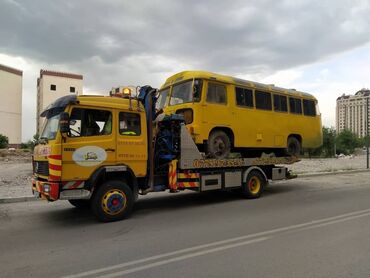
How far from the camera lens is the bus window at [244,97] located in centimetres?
1186

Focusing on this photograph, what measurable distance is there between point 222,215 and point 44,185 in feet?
13.8

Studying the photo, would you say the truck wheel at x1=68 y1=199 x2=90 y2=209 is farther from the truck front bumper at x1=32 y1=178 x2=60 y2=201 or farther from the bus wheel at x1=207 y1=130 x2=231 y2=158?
the bus wheel at x1=207 y1=130 x2=231 y2=158

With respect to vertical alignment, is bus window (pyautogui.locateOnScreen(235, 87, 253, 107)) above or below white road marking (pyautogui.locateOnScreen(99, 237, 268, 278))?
above

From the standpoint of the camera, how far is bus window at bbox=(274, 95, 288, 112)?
13.2 m

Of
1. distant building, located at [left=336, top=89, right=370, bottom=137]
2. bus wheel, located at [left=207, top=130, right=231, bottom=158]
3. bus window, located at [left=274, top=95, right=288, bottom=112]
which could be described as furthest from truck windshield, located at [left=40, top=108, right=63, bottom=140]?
distant building, located at [left=336, top=89, right=370, bottom=137]

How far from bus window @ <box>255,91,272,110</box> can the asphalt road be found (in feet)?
11.1

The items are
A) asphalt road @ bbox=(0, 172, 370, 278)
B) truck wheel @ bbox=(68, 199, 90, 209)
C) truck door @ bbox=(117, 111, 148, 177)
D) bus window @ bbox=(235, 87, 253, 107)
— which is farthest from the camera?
bus window @ bbox=(235, 87, 253, 107)

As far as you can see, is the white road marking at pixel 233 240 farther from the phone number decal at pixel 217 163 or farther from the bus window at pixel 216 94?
the bus window at pixel 216 94

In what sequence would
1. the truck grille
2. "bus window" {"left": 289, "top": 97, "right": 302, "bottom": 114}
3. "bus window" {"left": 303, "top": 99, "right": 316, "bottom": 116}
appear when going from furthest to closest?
"bus window" {"left": 303, "top": 99, "right": 316, "bottom": 116}, "bus window" {"left": 289, "top": 97, "right": 302, "bottom": 114}, the truck grille

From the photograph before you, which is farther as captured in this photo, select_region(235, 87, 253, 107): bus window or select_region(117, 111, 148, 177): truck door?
select_region(235, 87, 253, 107): bus window

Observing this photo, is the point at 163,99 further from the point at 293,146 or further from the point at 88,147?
the point at 293,146

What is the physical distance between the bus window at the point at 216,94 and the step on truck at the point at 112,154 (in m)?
1.28

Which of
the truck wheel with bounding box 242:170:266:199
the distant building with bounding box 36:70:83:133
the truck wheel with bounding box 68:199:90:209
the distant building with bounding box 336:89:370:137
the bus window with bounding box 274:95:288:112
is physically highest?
the distant building with bounding box 36:70:83:133

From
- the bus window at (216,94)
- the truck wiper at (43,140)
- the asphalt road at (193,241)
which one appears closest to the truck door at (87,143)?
the truck wiper at (43,140)
